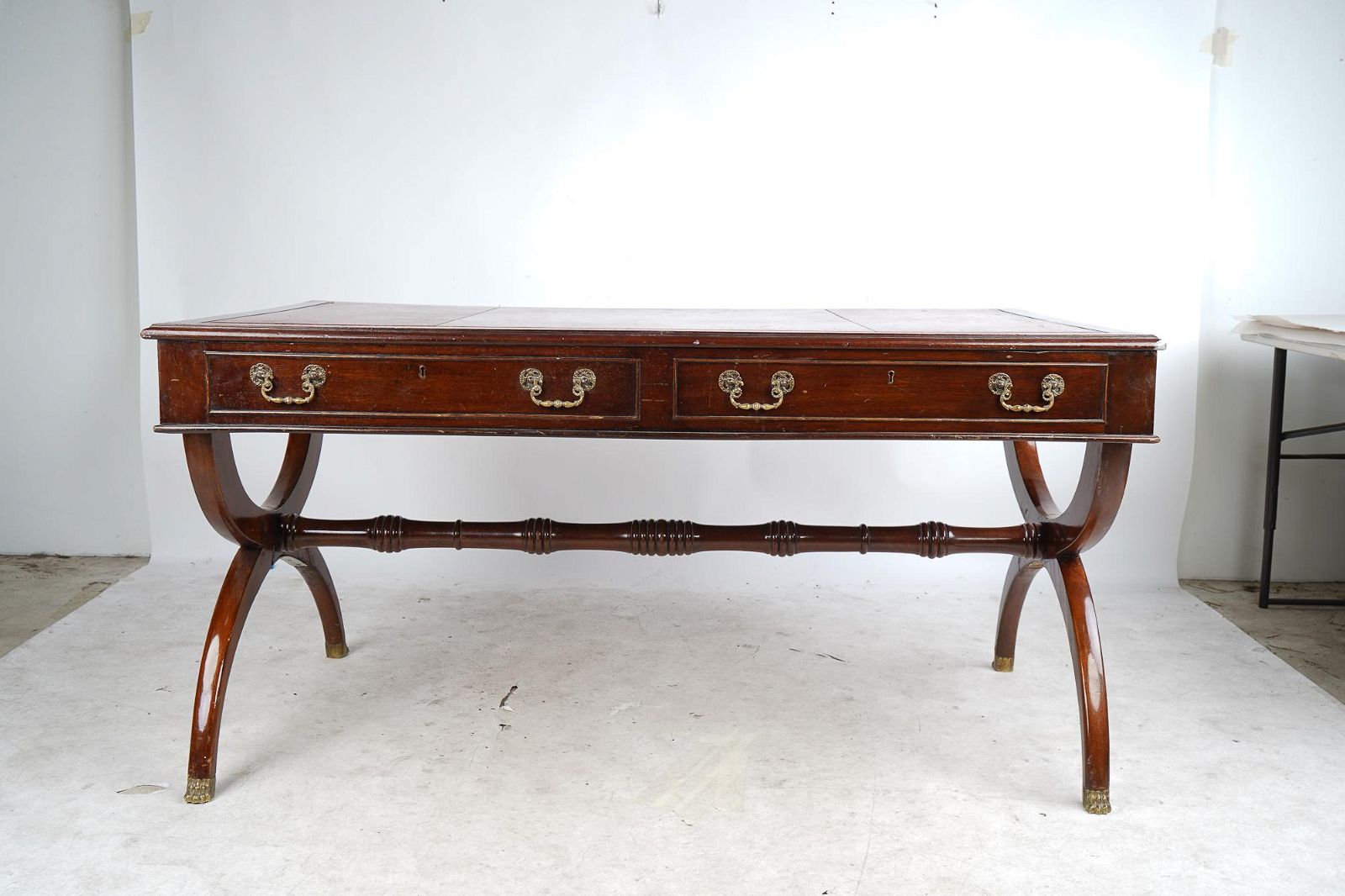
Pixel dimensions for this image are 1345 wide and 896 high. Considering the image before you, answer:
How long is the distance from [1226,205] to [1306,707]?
177cm

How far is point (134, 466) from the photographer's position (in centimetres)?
419

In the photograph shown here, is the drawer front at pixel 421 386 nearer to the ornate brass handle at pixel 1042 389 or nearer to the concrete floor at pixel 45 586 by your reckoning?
the ornate brass handle at pixel 1042 389

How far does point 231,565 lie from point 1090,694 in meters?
1.89

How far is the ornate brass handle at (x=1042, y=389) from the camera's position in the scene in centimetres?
229

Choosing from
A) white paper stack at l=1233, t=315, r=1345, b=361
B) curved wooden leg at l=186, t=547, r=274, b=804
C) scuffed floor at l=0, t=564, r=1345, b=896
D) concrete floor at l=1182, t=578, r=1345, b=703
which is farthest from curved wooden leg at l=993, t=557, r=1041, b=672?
curved wooden leg at l=186, t=547, r=274, b=804

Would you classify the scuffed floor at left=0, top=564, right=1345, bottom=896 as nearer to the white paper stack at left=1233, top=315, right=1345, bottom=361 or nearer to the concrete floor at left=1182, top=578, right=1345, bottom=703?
the concrete floor at left=1182, top=578, right=1345, bottom=703

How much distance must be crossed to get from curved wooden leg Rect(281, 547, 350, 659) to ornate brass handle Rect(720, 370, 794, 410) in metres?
1.29

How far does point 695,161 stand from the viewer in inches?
150

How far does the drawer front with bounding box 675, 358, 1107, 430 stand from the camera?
2.30 metres

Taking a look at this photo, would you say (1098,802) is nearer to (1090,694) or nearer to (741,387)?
(1090,694)

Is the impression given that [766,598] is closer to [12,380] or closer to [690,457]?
[690,457]

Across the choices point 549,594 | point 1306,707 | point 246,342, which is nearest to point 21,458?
point 549,594

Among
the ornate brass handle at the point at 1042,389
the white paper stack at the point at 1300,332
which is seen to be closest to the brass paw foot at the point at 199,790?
the ornate brass handle at the point at 1042,389

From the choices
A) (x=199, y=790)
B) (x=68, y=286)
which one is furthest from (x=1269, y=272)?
(x=68, y=286)
